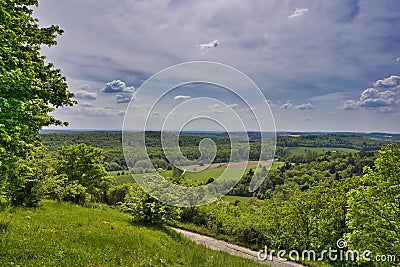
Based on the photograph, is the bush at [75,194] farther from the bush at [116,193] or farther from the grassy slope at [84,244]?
the bush at [116,193]

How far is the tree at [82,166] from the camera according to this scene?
32.7m

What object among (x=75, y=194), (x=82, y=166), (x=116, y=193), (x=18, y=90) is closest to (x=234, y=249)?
(x=75, y=194)

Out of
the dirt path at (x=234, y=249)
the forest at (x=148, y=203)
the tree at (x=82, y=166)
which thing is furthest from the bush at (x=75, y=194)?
the dirt path at (x=234, y=249)

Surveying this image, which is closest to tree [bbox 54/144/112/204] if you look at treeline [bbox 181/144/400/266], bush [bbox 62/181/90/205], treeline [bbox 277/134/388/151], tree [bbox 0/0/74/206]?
bush [bbox 62/181/90/205]

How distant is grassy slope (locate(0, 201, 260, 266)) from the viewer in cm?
888

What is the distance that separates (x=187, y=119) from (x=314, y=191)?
55.4 ft

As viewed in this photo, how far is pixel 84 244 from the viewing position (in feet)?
36.4

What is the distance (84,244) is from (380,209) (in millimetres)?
13519

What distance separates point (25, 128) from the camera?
7.08 meters

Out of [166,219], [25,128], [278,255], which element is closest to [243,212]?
[278,255]

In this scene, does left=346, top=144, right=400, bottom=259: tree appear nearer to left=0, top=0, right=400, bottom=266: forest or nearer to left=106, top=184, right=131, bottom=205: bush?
left=0, top=0, right=400, bottom=266: forest

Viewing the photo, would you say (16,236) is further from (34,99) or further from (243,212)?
(243,212)

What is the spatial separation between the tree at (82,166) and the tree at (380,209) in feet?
93.2

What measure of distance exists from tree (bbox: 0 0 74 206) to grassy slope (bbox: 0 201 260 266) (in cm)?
218
